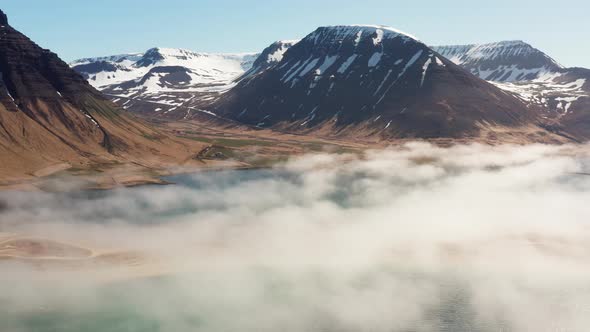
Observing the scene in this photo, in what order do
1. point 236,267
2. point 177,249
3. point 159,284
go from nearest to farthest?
point 159,284
point 236,267
point 177,249

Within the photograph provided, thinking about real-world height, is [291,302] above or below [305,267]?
below

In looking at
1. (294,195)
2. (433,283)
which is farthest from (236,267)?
(294,195)

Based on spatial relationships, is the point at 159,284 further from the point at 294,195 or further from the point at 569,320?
the point at 294,195

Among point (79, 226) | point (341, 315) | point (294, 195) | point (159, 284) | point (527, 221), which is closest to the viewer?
point (341, 315)

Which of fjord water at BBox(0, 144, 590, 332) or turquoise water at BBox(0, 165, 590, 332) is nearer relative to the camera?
turquoise water at BBox(0, 165, 590, 332)

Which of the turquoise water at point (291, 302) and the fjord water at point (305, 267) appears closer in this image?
the turquoise water at point (291, 302)

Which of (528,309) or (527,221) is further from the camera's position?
(527,221)

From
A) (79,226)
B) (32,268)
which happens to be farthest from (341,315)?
(79,226)

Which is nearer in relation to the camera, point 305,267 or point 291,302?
point 291,302
